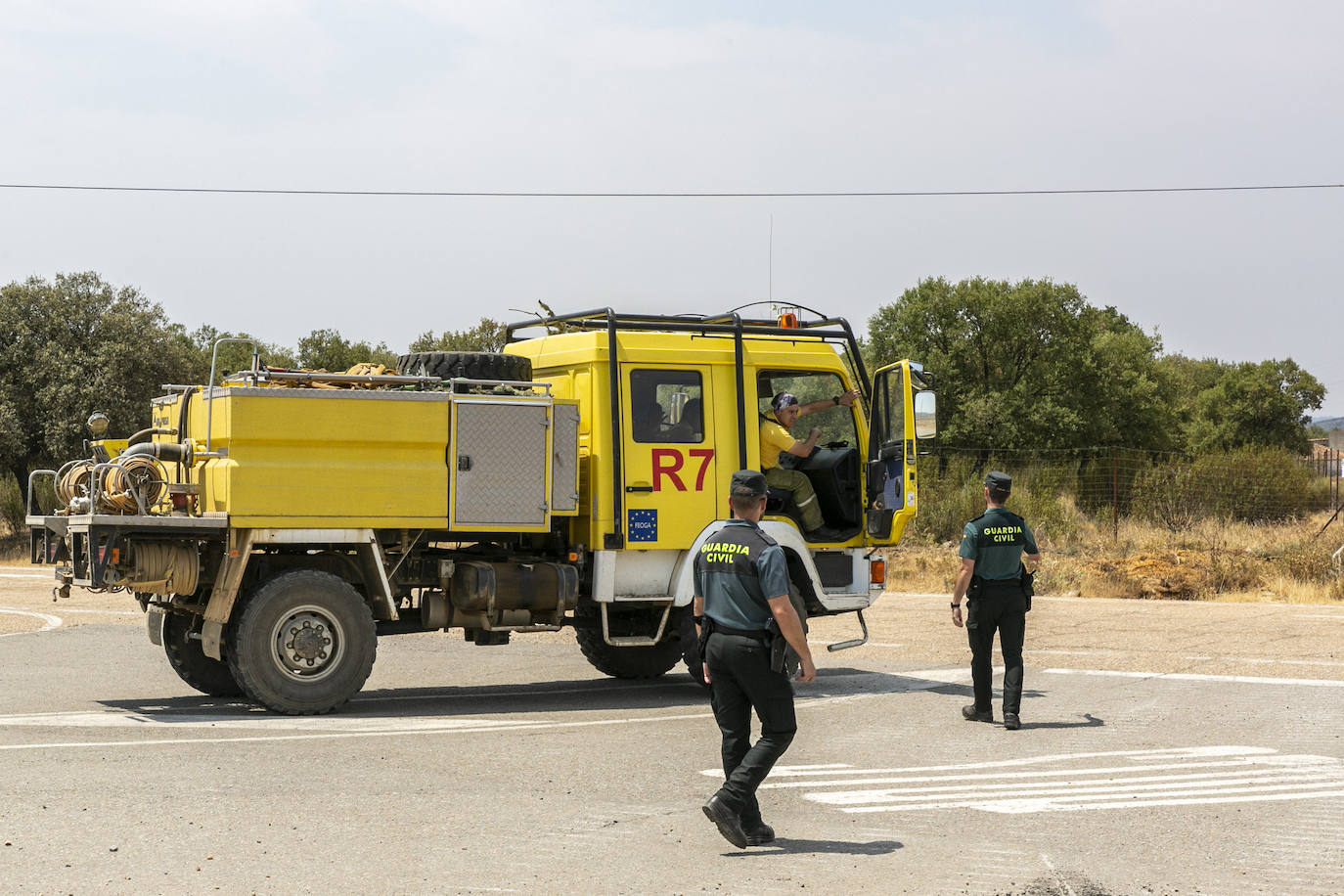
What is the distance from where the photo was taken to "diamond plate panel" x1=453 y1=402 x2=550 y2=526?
11281mm

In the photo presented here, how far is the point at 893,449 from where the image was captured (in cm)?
1222

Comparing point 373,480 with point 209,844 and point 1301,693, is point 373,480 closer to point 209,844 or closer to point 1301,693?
point 209,844

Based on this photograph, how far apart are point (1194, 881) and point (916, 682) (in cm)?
695

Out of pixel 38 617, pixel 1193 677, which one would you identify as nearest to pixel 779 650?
pixel 1193 677

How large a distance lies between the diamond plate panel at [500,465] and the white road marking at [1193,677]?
216 inches

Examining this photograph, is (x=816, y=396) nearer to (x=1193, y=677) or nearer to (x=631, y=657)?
(x=631, y=657)

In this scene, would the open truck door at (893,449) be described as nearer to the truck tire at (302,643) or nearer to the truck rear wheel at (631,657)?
the truck rear wheel at (631,657)

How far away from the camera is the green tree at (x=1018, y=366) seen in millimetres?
46531

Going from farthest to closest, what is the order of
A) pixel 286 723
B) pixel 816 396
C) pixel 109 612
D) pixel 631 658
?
pixel 109 612, pixel 631 658, pixel 816 396, pixel 286 723

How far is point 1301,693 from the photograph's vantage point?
483 inches

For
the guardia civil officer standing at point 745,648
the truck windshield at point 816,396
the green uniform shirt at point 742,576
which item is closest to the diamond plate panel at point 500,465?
the truck windshield at point 816,396

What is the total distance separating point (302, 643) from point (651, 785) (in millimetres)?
3639

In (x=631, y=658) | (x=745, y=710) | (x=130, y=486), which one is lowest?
(x=631, y=658)

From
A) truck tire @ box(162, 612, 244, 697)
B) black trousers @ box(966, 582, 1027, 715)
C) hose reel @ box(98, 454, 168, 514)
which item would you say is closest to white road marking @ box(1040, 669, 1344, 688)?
black trousers @ box(966, 582, 1027, 715)
